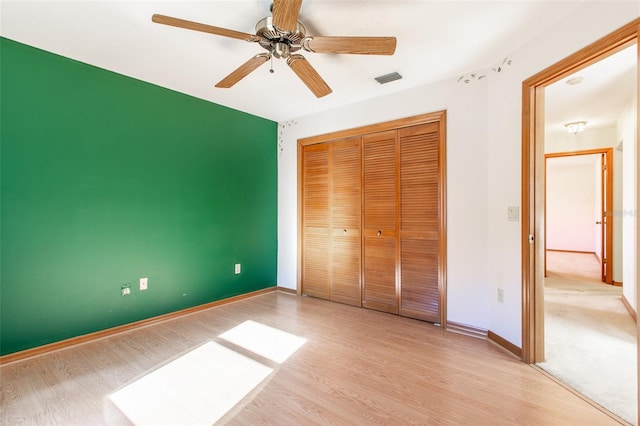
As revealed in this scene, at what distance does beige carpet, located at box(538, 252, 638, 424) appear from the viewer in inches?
71.5

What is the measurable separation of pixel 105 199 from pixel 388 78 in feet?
9.33

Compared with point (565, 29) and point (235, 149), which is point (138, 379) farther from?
point (565, 29)

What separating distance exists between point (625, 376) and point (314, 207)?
311cm

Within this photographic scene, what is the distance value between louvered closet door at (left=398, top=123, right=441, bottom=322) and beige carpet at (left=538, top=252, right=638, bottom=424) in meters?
1.01

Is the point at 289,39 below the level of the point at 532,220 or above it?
above

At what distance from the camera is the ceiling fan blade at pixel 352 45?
1723mm

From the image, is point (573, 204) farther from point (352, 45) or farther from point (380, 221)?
point (352, 45)

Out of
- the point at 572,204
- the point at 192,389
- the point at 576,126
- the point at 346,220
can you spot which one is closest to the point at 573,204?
the point at 572,204

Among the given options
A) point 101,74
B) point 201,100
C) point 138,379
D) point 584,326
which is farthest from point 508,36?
point 138,379

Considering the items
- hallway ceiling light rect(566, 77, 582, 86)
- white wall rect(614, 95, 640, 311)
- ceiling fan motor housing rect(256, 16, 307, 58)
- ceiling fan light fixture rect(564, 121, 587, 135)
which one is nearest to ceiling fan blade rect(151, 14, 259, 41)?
ceiling fan motor housing rect(256, 16, 307, 58)

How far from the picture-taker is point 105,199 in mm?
2627

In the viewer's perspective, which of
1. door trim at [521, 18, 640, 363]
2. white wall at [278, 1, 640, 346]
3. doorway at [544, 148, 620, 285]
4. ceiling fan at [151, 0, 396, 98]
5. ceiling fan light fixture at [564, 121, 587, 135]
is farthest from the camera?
doorway at [544, 148, 620, 285]

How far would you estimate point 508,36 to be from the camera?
7.11 ft

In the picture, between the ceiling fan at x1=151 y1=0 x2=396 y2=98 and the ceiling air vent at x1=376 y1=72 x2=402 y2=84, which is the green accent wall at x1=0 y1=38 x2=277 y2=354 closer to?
the ceiling fan at x1=151 y1=0 x2=396 y2=98
